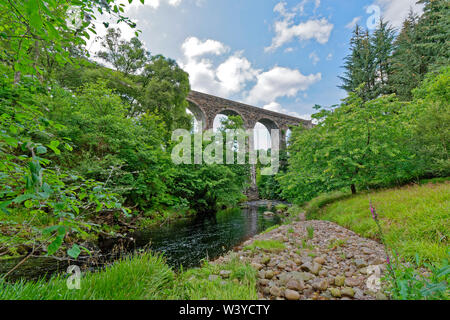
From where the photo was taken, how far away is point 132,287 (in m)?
Answer: 1.85

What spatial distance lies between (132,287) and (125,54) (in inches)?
662

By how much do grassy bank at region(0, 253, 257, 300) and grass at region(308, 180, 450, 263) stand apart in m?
1.81

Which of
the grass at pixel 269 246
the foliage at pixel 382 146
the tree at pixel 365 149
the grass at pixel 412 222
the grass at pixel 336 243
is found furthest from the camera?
the tree at pixel 365 149

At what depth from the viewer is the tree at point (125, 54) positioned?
13.8 metres

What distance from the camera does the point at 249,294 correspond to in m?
1.98

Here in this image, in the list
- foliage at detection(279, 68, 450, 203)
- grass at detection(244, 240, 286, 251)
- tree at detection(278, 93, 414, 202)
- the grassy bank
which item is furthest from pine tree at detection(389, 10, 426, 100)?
the grassy bank

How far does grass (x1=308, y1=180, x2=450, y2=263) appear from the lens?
263cm

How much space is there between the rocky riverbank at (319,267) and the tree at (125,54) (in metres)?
15.6

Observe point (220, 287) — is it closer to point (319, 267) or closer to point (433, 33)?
point (319, 267)

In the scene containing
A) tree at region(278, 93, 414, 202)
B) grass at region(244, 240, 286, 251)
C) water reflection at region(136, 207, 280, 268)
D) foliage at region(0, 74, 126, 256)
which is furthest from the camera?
tree at region(278, 93, 414, 202)

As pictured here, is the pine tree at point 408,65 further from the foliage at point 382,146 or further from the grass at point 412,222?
the grass at point 412,222

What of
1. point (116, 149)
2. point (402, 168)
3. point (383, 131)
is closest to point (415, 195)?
point (402, 168)

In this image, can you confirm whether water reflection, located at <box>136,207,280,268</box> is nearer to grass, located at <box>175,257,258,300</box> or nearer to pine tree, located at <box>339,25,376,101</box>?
grass, located at <box>175,257,258,300</box>

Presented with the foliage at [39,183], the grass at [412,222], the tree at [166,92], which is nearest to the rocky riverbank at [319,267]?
the grass at [412,222]
